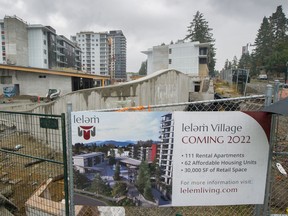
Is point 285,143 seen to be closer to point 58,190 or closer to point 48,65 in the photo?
point 58,190

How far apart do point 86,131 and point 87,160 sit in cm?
40

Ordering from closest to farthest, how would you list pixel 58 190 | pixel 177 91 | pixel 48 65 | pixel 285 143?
pixel 58 190
pixel 285 143
pixel 177 91
pixel 48 65

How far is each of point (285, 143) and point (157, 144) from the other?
7186 mm

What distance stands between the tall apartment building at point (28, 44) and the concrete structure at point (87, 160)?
161 ft

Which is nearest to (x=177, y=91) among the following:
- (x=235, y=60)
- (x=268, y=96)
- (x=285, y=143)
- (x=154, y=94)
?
(x=154, y=94)

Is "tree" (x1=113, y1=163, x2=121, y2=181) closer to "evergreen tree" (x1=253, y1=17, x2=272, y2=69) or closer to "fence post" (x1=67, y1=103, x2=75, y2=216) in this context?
"fence post" (x1=67, y1=103, x2=75, y2=216)

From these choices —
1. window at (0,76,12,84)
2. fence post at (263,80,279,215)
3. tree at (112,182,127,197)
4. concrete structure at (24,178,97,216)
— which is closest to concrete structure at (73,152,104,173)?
tree at (112,182,127,197)

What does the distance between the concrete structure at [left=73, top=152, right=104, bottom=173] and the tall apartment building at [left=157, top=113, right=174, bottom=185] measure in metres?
0.79

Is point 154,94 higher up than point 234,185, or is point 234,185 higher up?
point 154,94

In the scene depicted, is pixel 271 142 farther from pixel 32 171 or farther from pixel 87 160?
pixel 32 171

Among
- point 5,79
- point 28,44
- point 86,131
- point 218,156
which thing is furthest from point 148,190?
point 28,44

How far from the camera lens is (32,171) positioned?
6.47m

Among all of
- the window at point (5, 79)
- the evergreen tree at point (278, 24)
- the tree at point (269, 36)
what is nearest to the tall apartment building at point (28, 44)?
the window at point (5, 79)

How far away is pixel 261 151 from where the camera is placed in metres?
2.92
